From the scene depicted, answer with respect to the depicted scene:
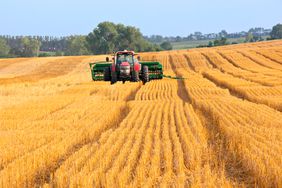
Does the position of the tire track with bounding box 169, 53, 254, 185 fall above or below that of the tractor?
below

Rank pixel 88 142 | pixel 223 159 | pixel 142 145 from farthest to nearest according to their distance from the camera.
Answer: pixel 88 142 → pixel 142 145 → pixel 223 159

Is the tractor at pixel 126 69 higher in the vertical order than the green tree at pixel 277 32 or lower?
higher

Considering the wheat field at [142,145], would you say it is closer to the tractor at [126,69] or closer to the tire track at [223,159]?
the tire track at [223,159]

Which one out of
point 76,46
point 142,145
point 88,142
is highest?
point 142,145

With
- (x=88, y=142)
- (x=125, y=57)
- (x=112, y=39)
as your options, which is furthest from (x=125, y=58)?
(x=112, y=39)

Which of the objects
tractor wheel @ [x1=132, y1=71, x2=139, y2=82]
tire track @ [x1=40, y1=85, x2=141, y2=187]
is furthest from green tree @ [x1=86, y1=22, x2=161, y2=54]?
tractor wheel @ [x1=132, y1=71, x2=139, y2=82]

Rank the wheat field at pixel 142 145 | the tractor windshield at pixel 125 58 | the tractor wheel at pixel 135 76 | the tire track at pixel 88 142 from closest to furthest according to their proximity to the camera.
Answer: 1. the wheat field at pixel 142 145
2. the tire track at pixel 88 142
3. the tractor wheel at pixel 135 76
4. the tractor windshield at pixel 125 58

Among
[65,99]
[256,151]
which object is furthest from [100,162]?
[65,99]

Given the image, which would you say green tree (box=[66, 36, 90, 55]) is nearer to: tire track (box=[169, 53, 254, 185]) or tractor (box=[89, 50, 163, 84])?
tractor (box=[89, 50, 163, 84])

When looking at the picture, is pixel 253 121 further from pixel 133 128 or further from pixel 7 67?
pixel 7 67

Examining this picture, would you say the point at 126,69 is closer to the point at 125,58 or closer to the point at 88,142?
the point at 125,58

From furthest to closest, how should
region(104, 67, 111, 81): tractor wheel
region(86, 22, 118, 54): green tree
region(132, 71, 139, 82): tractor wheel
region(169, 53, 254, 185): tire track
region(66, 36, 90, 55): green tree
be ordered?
region(66, 36, 90, 55): green tree < region(86, 22, 118, 54): green tree < region(104, 67, 111, 81): tractor wheel < region(132, 71, 139, 82): tractor wheel < region(169, 53, 254, 185): tire track

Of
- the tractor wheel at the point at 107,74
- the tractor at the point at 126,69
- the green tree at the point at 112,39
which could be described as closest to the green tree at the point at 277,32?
the green tree at the point at 112,39

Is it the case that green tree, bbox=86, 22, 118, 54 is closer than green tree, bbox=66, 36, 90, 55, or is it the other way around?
green tree, bbox=86, 22, 118, 54
